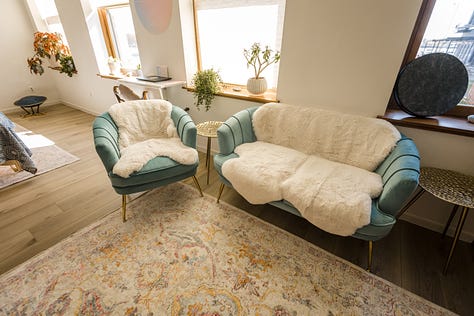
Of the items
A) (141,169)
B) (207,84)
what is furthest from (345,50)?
(141,169)

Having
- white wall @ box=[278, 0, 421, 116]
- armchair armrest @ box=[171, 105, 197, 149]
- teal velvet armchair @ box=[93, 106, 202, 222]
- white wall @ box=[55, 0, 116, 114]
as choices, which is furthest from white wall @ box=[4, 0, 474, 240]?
white wall @ box=[55, 0, 116, 114]

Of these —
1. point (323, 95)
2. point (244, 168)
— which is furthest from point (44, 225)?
point (323, 95)

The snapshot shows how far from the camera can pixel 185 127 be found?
183 cm

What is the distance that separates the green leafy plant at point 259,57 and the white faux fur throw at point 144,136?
96 cm

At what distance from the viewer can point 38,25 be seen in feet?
13.1

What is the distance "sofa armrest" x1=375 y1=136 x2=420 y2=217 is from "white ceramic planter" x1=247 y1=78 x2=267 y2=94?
123 centimetres

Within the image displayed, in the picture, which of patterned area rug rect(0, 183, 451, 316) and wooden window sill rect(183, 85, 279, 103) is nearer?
patterned area rug rect(0, 183, 451, 316)

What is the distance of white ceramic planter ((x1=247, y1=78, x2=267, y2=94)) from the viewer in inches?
80.7

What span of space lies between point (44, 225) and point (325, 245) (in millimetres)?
2185

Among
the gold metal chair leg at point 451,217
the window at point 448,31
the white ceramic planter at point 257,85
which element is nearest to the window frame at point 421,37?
the window at point 448,31

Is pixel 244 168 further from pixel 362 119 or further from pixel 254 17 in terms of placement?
pixel 254 17

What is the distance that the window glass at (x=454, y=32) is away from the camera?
137cm

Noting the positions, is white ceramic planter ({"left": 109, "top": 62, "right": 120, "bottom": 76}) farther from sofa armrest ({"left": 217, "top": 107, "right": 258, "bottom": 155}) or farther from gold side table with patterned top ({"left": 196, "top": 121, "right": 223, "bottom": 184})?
sofa armrest ({"left": 217, "top": 107, "right": 258, "bottom": 155})

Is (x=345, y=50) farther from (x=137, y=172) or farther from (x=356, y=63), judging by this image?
(x=137, y=172)
